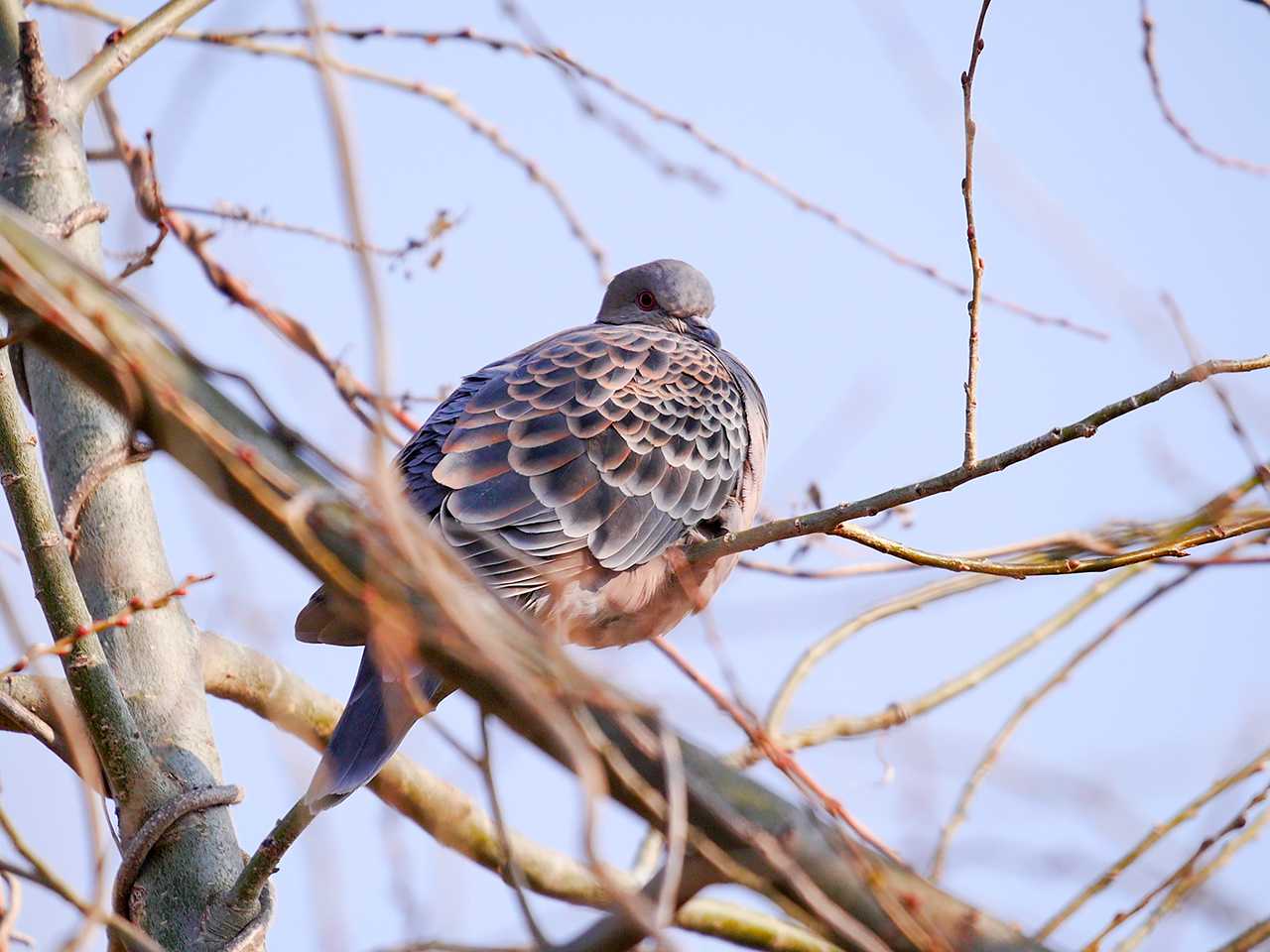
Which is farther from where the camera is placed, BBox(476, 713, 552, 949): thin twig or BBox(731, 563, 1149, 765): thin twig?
BBox(731, 563, 1149, 765): thin twig

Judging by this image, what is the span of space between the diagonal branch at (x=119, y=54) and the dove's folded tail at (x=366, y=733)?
1.38m

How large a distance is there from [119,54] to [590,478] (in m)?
1.56

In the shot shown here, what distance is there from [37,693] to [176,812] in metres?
0.48

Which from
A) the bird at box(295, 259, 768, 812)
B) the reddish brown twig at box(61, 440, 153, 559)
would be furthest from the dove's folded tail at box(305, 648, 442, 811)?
the reddish brown twig at box(61, 440, 153, 559)

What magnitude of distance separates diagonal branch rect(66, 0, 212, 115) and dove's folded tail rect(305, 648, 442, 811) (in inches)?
54.2

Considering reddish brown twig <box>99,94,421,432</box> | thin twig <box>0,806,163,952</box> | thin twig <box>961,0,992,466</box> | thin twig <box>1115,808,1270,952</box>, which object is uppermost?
reddish brown twig <box>99,94,421,432</box>

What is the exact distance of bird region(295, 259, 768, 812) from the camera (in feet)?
12.1

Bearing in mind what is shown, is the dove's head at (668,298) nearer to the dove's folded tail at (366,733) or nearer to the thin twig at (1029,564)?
the dove's folded tail at (366,733)

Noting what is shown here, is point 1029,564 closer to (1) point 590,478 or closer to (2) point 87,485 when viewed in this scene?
(1) point 590,478

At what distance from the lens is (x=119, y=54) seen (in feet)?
10.6

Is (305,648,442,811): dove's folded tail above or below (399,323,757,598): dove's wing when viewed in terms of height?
below

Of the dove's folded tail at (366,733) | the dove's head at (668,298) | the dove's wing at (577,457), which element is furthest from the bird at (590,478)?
the dove's head at (668,298)

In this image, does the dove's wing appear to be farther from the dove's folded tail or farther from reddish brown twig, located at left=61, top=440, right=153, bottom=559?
reddish brown twig, located at left=61, top=440, right=153, bottom=559

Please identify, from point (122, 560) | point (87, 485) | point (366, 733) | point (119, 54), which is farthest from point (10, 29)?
point (366, 733)
